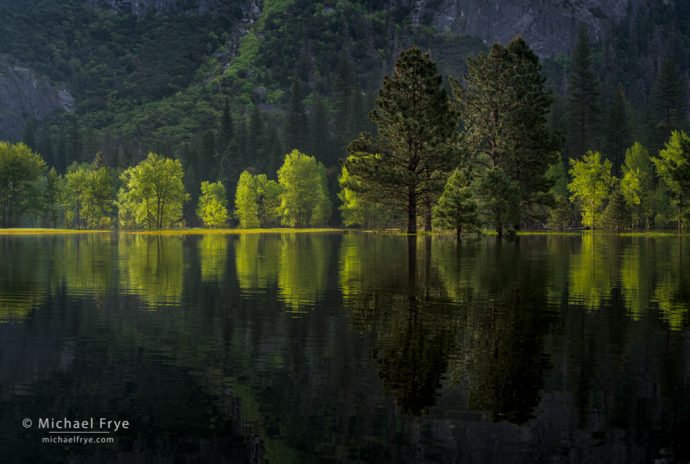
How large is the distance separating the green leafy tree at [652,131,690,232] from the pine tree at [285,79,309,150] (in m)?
108

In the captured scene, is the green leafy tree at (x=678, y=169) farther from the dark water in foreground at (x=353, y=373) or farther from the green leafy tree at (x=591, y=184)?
the dark water in foreground at (x=353, y=373)

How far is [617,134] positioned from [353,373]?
144 metres

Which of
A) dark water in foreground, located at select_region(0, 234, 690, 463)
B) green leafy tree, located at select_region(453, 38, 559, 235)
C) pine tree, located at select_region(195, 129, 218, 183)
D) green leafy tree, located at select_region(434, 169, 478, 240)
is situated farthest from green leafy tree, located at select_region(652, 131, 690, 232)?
pine tree, located at select_region(195, 129, 218, 183)

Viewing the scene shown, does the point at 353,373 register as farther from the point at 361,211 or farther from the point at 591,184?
the point at 361,211

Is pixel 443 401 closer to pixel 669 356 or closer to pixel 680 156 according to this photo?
pixel 669 356

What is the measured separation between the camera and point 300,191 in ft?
490

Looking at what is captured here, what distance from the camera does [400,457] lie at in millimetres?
10070

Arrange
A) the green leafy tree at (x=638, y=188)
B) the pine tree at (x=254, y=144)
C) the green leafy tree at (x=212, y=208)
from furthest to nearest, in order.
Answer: the pine tree at (x=254, y=144), the green leafy tree at (x=212, y=208), the green leafy tree at (x=638, y=188)

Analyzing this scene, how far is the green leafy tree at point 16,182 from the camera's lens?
140 m

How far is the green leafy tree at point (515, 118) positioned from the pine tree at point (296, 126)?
108274mm

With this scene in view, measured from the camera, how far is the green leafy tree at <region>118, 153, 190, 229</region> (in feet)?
427

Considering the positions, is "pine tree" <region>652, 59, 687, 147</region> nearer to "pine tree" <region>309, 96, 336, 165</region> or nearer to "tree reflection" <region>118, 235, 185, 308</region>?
"pine tree" <region>309, 96, 336, 165</region>

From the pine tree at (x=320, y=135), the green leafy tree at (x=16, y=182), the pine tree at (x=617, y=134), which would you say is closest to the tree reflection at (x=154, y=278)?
the green leafy tree at (x=16, y=182)

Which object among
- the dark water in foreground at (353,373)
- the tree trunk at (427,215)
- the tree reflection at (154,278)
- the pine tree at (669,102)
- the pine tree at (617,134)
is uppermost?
the pine tree at (669,102)
